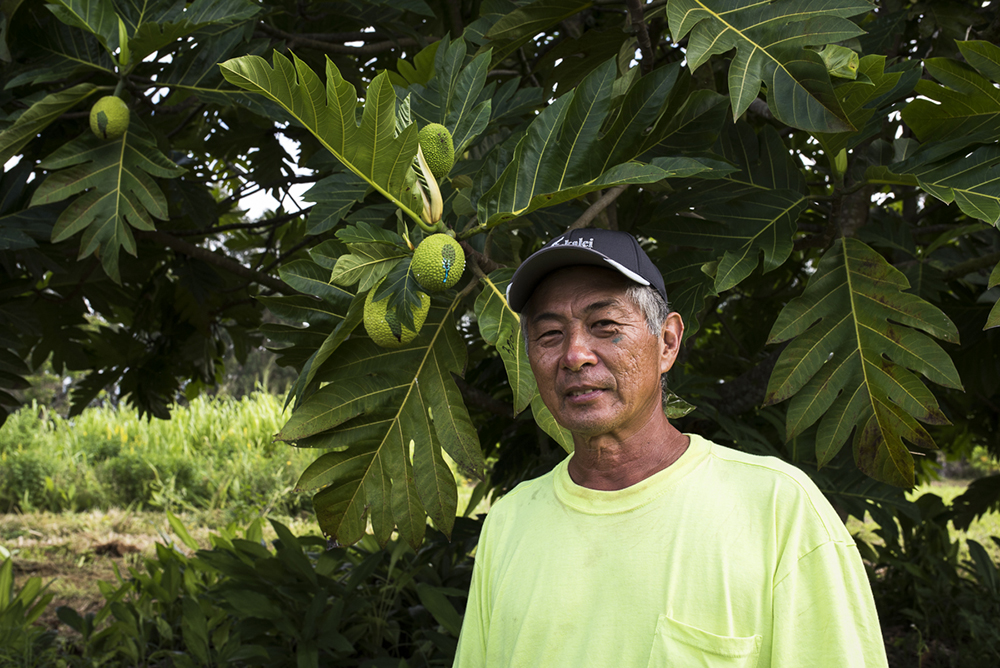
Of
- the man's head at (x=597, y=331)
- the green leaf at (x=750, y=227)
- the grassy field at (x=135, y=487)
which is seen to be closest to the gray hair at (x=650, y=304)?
the man's head at (x=597, y=331)

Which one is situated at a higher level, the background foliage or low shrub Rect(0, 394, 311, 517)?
the background foliage

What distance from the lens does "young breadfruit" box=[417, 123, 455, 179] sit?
1.34 m

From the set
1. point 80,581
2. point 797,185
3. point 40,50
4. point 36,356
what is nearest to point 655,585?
point 797,185

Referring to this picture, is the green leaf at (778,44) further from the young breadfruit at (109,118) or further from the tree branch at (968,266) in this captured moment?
the young breadfruit at (109,118)

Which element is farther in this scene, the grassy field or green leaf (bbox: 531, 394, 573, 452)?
the grassy field

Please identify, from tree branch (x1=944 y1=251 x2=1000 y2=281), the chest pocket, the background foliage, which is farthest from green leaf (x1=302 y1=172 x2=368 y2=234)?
tree branch (x1=944 y1=251 x2=1000 y2=281)

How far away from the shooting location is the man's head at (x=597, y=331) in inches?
42.0

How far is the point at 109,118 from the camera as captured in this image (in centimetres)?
182

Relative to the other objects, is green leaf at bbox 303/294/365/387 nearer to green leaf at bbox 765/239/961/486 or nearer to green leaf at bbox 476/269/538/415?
green leaf at bbox 476/269/538/415

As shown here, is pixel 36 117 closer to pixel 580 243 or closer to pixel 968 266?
pixel 580 243

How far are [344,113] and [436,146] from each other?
0.65ft

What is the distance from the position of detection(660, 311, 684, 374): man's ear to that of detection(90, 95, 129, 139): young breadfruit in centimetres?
143

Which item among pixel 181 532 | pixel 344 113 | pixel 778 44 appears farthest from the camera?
pixel 181 532

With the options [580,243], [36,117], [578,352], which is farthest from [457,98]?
[36,117]
